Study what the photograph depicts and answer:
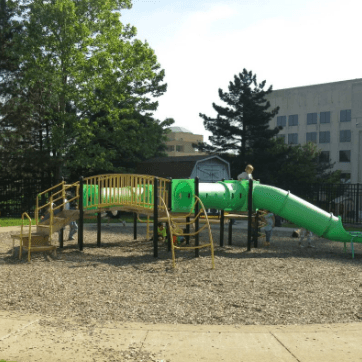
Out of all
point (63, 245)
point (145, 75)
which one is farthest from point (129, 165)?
point (63, 245)

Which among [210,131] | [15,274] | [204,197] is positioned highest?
[210,131]

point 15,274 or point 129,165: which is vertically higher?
point 129,165

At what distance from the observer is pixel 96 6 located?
28.4 metres

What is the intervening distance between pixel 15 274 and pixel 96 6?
22854 millimetres

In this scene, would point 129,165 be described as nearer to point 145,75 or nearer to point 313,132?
point 145,75

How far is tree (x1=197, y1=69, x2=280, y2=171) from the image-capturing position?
124ft

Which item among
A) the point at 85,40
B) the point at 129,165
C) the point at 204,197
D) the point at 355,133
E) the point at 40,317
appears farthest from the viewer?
the point at 355,133

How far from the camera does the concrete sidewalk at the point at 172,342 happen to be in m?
4.97

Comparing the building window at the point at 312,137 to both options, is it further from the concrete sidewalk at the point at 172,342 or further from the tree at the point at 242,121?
the concrete sidewalk at the point at 172,342

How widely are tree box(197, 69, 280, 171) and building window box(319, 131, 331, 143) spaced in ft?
124

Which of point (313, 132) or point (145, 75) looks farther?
point (313, 132)

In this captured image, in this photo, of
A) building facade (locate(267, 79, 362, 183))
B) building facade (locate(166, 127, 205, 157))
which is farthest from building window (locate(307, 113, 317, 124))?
building facade (locate(166, 127, 205, 157))

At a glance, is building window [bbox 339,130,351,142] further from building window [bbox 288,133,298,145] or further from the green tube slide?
the green tube slide

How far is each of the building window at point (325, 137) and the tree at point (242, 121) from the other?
1485 inches
